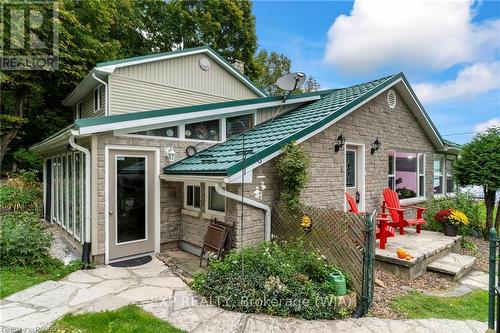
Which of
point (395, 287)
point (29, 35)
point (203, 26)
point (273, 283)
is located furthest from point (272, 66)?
point (273, 283)

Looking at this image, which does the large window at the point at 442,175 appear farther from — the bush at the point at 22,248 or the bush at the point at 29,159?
the bush at the point at 29,159

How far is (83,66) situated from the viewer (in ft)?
43.9

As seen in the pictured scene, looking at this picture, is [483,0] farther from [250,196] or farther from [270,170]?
[250,196]

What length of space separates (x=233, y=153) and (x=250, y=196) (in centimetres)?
97

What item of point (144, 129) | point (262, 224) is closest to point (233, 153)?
point (262, 224)

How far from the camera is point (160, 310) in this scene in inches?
152

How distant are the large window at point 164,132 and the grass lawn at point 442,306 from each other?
533 centimetres

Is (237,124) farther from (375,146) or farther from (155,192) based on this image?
(375,146)

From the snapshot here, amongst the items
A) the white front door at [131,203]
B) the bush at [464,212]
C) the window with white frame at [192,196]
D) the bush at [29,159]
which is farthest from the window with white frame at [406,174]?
the bush at [29,159]

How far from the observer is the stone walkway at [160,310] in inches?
140

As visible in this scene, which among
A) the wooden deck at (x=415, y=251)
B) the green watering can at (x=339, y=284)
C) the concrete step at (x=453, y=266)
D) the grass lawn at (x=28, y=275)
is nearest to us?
the green watering can at (x=339, y=284)

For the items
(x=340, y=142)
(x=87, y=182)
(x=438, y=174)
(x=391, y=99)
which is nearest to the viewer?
(x=87, y=182)

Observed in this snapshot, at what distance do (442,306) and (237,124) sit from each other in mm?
5628

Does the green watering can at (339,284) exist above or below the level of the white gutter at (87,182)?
below
